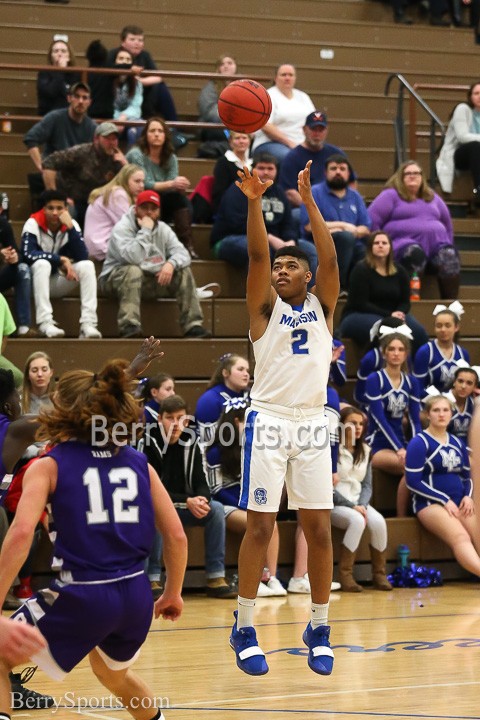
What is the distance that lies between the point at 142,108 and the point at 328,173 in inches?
104

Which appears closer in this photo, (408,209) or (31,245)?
(31,245)

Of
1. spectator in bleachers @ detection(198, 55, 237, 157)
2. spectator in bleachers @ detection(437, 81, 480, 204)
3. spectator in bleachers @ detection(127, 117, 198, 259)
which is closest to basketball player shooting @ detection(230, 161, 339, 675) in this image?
spectator in bleachers @ detection(127, 117, 198, 259)

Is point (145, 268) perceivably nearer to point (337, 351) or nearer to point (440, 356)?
point (337, 351)

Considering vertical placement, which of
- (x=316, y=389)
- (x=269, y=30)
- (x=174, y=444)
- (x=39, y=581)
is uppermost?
(x=269, y=30)

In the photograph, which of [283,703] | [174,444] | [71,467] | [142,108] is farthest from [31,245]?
[71,467]

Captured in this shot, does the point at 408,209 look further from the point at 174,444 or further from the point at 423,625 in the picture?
the point at 423,625

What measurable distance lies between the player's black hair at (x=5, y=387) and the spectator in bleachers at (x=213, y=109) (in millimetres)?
7926

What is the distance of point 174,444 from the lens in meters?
9.17

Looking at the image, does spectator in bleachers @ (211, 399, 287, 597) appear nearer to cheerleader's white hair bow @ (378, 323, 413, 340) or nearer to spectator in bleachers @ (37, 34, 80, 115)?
cheerleader's white hair bow @ (378, 323, 413, 340)

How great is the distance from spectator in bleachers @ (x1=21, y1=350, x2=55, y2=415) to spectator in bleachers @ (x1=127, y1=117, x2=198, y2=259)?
114 inches

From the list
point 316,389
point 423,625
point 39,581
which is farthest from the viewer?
point 39,581

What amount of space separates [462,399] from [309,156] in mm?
3175

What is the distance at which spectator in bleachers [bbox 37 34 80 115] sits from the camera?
42.2ft

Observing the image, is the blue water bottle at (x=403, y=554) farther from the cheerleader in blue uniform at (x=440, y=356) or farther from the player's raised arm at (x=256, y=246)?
the player's raised arm at (x=256, y=246)
